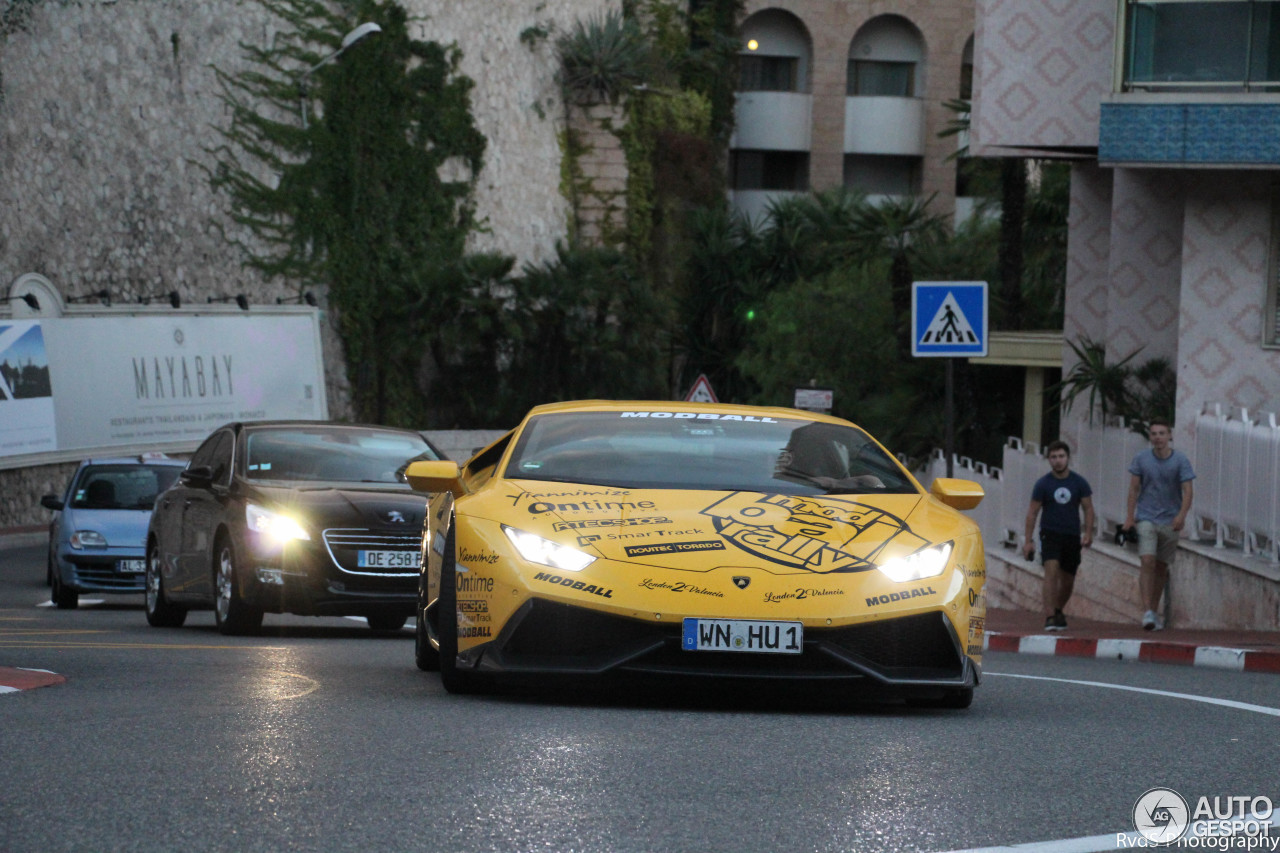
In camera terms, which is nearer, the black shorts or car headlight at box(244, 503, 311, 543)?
car headlight at box(244, 503, 311, 543)

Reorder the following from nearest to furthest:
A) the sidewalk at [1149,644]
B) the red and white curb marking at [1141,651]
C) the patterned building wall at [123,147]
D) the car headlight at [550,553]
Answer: the car headlight at [550,553] → the red and white curb marking at [1141,651] → the sidewalk at [1149,644] → the patterned building wall at [123,147]

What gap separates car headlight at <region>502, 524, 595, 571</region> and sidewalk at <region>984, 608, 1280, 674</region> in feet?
23.5

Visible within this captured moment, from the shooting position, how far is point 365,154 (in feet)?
130

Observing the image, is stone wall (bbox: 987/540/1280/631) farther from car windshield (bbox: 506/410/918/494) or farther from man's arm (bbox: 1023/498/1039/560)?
car windshield (bbox: 506/410/918/494)

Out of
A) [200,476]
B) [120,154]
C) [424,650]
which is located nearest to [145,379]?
[120,154]


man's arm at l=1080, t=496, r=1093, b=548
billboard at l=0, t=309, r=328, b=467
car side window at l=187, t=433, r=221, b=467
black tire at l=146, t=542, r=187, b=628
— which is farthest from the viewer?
billboard at l=0, t=309, r=328, b=467

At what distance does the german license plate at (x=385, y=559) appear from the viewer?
42.0 ft

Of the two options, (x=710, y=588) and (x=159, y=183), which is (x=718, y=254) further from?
(x=710, y=588)

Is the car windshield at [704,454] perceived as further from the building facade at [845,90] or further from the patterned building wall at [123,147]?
the building facade at [845,90]

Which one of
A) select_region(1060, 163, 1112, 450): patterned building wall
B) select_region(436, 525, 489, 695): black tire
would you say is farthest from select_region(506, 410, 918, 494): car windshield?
select_region(1060, 163, 1112, 450): patterned building wall

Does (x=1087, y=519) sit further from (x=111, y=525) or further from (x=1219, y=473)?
(x=111, y=525)

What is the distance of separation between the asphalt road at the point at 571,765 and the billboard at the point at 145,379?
2183 cm

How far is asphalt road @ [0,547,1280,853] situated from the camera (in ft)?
16.1

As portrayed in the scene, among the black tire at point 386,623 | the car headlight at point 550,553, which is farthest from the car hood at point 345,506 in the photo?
the car headlight at point 550,553
